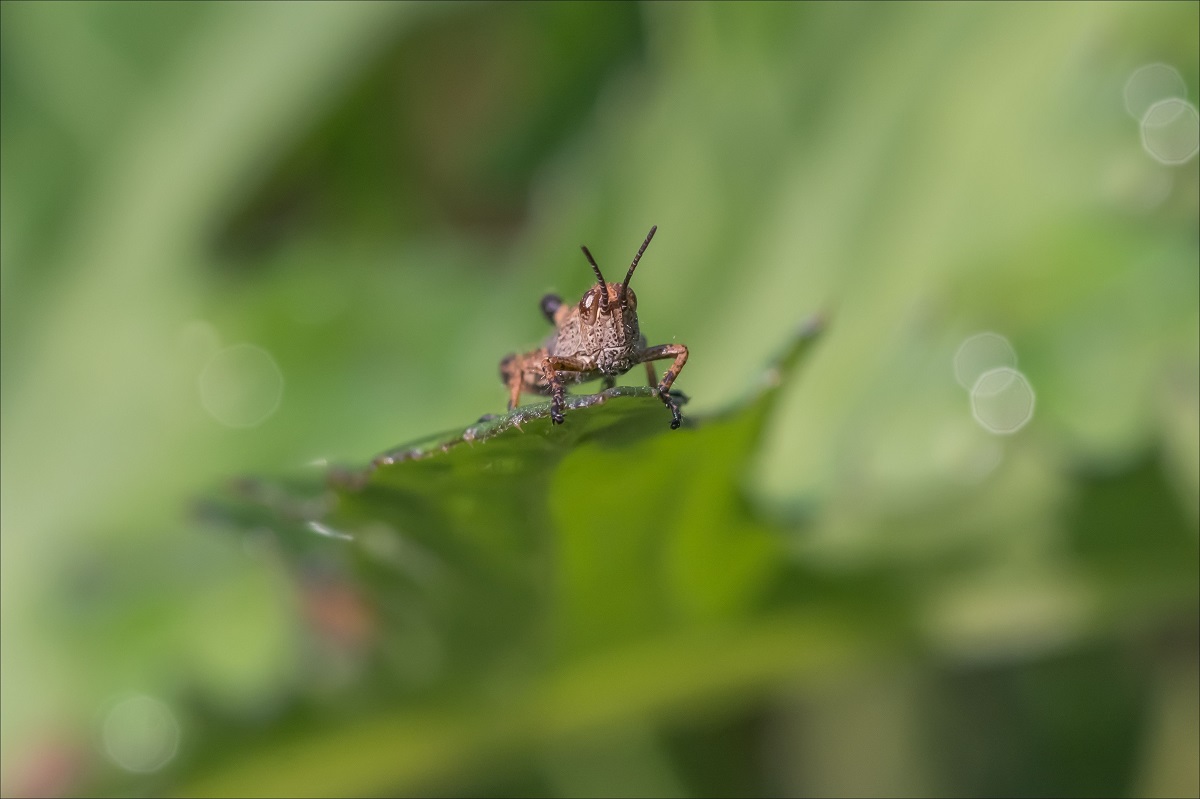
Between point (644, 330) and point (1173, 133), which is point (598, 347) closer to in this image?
point (644, 330)

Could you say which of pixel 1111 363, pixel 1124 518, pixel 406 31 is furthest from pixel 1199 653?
pixel 406 31

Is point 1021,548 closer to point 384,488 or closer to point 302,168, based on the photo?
point 384,488

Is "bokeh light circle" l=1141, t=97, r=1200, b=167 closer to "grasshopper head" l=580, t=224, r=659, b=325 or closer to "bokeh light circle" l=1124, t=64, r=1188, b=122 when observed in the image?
"bokeh light circle" l=1124, t=64, r=1188, b=122

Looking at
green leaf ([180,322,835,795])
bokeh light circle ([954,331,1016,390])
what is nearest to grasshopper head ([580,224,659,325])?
green leaf ([180,322,835,795])

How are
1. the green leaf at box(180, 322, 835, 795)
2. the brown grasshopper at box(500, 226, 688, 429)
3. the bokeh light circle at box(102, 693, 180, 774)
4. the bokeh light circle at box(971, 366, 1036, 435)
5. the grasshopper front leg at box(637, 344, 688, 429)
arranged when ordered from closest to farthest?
1. the green leaf at box(180, 322, 835, 795)
2. the grasshopper front leg at box(637, 344, 688, 429)
3. the brown grasshopper at box(500, 226, 688, 429)
4. the bokeh light circle at box(971, 366, 1036, 435)
5. the bokeh light circle at box(102, 693, 180, 774)

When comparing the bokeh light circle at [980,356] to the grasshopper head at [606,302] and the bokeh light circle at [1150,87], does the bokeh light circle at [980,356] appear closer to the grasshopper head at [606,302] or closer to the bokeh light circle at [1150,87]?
the bokeh light circle at [1150,87]
